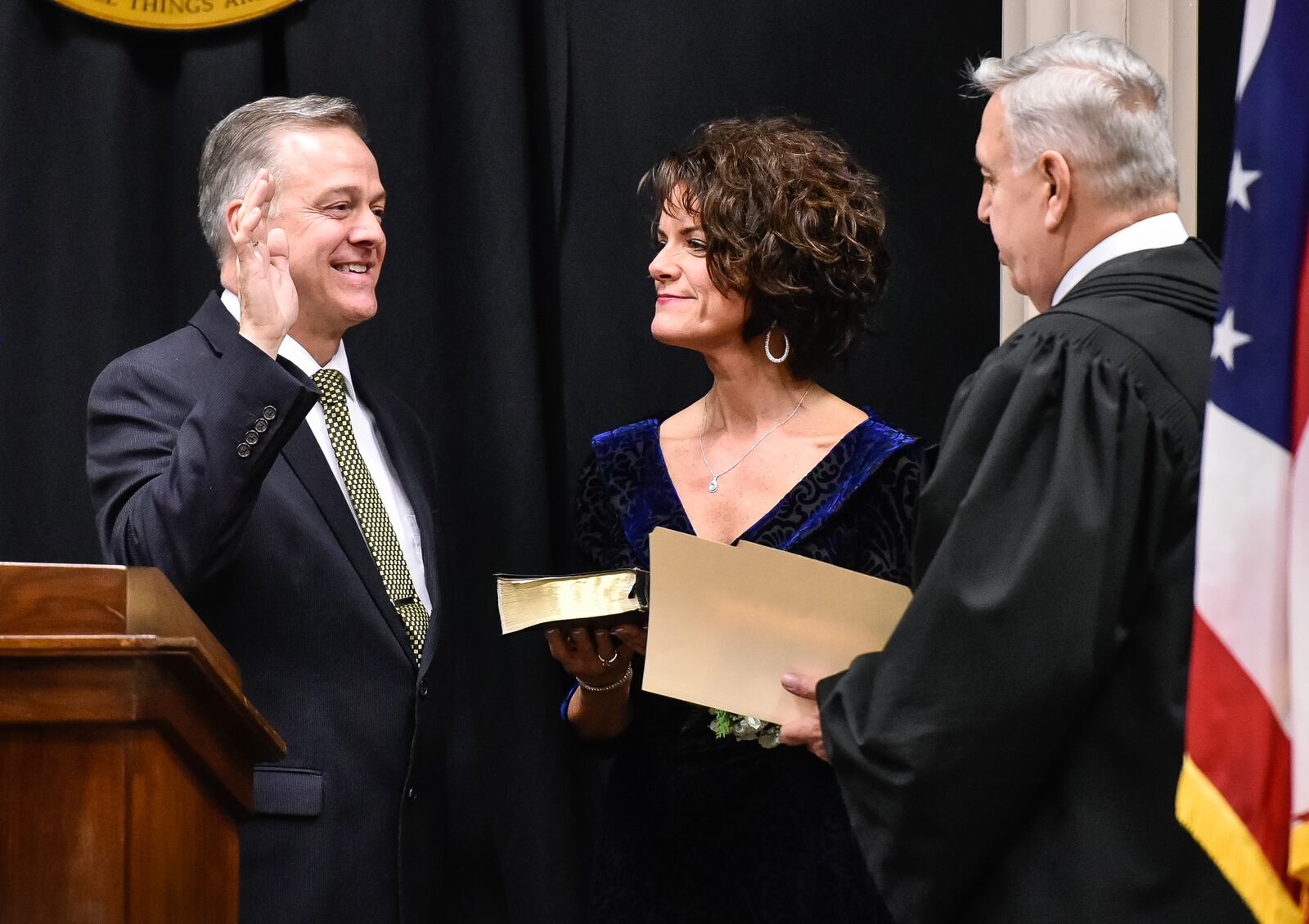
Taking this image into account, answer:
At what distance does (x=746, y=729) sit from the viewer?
2631 mm

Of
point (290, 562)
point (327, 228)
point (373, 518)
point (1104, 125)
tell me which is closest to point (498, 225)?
point (327, 228)

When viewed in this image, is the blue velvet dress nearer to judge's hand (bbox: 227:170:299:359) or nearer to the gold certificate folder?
the gold certificate folder

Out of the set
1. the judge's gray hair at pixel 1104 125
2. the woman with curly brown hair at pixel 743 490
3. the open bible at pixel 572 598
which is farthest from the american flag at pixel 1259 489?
the woman with curly brown hair at pixel 743 490

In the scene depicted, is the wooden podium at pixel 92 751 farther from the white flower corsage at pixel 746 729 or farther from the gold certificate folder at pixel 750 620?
the white flower corsage at pixel 746 729

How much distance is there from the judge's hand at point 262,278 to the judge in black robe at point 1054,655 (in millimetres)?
1084

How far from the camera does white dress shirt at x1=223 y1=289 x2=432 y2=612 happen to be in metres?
2.76

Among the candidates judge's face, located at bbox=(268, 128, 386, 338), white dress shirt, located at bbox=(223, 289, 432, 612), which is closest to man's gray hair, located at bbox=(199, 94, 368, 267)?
judge's face, located at bbox=(268, 128, 386, 338)

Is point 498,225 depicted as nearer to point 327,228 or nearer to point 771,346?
point 327,228

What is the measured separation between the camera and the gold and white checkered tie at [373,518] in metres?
2.67

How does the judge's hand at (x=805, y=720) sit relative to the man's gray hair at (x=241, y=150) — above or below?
below

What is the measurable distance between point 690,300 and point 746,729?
2.58ft

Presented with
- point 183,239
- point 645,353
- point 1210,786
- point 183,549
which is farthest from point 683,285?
point 1210,786

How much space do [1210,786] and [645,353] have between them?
7.41 feet

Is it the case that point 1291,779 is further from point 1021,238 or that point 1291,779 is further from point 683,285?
point 683,285
